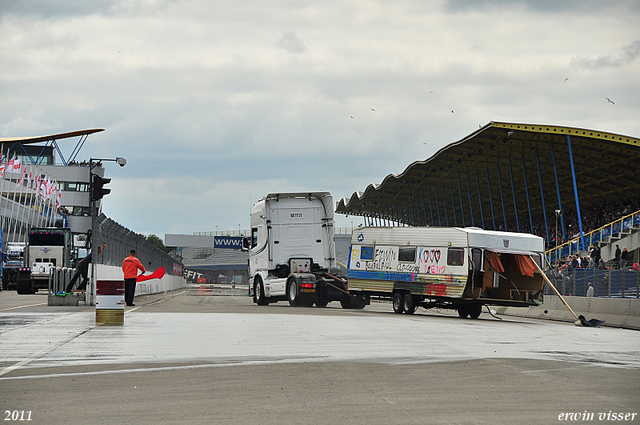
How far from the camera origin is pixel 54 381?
8.13 m

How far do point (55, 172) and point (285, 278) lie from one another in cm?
8853

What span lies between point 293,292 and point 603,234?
2177cm

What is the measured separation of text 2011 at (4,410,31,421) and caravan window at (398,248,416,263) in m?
19.1

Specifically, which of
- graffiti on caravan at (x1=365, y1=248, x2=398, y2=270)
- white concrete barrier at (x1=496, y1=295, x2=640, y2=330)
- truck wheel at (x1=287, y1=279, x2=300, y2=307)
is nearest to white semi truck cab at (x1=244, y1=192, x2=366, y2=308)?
truck wheel at (x1=287, y1=279, x2=300, y2=307)

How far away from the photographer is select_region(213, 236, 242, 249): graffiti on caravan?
4569 inches

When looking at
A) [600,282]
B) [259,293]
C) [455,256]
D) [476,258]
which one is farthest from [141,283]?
[600,282]

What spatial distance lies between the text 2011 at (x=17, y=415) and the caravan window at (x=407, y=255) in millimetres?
19094

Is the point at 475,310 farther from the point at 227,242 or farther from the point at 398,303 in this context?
the point at 227,242

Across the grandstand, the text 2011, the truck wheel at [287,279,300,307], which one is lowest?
the text 2011

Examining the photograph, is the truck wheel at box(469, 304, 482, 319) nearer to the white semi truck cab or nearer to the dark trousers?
the white semi truck cab

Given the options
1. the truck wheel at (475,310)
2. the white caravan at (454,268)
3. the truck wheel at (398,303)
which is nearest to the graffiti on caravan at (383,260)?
the white caravan at (454,268)

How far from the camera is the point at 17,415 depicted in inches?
250

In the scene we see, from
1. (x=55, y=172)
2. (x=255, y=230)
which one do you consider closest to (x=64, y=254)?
(x=255, y=230)

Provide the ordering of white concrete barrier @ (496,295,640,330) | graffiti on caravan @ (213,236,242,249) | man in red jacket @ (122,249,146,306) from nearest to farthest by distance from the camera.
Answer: white concrete barrier @ (496,295,640,330)
man in red jacket @ (122,249,146,306)
graffiti on caravan @ (213,236,242,249)
